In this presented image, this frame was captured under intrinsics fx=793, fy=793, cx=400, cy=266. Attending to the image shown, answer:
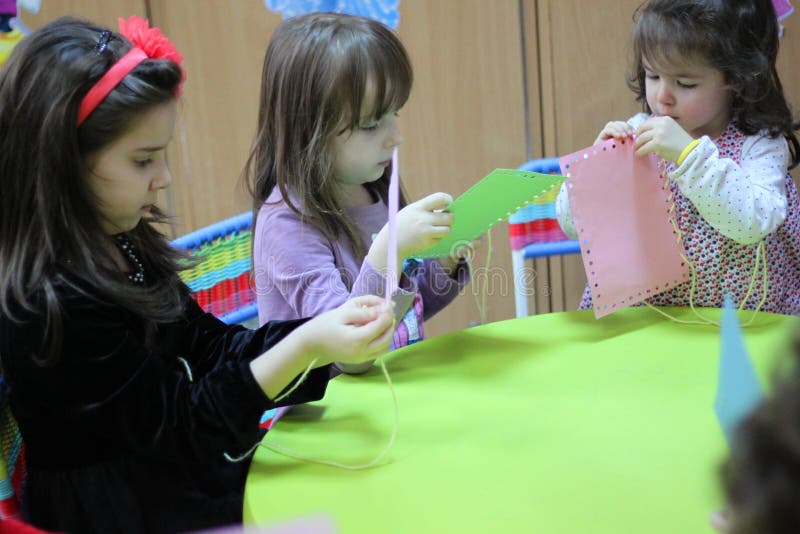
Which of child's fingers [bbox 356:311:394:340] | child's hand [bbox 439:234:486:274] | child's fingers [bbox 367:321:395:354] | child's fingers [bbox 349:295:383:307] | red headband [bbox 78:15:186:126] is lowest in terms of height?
child's hand [bbox 439:234:486:274]

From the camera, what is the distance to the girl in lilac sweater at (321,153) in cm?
108

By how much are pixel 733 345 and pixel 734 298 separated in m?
0.73

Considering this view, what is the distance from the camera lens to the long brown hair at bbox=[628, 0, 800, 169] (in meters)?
1.10

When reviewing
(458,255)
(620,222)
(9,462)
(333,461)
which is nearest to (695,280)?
(620,222)

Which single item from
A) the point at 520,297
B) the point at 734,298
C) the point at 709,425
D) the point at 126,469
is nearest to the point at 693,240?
the point at 734,298

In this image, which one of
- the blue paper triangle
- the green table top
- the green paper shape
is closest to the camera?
the blue paper triangle

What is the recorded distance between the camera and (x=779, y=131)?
1132mm

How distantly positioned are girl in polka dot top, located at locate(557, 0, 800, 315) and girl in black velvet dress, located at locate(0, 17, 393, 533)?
58 centimetres

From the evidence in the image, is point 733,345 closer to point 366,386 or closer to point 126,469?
point 366,386

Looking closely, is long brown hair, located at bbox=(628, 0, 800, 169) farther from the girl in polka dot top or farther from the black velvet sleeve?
the black velvet sleeve

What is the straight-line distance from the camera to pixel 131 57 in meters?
0.82

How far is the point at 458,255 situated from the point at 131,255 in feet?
1.42

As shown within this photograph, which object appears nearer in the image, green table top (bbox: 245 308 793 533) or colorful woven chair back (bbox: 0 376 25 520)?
green table top (bbox: 245 308 793 533)

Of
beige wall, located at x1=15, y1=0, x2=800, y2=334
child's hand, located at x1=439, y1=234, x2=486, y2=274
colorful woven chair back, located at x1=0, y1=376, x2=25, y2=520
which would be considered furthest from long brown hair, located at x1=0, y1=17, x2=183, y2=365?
beige wall, located at x1=15, y1=0, x2=800, y2=334
